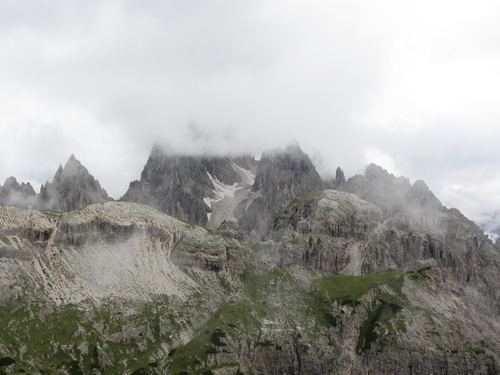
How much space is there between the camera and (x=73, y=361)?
632 ft

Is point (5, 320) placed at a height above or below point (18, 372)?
above

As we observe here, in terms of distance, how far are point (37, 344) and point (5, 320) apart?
16.4 m

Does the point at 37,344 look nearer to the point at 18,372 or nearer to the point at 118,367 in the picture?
the point at 18,372

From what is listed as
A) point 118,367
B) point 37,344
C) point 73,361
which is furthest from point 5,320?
point 118,367

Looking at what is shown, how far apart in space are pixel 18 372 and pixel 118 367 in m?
35.5

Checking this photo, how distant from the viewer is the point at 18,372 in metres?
176

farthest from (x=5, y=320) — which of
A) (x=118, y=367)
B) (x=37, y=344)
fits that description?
(x=118, y=367)

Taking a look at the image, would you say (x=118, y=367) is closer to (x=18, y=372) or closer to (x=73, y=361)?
(x=73, y=361)

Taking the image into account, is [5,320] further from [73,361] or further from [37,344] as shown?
[73,361]

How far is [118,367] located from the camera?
199 metres

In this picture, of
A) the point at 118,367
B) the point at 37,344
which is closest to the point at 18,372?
the point at 37,344

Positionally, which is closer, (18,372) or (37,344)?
(18,372)

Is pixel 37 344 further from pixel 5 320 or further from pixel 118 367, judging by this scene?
pixel 118 367

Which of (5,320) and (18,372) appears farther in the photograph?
(5,320)
